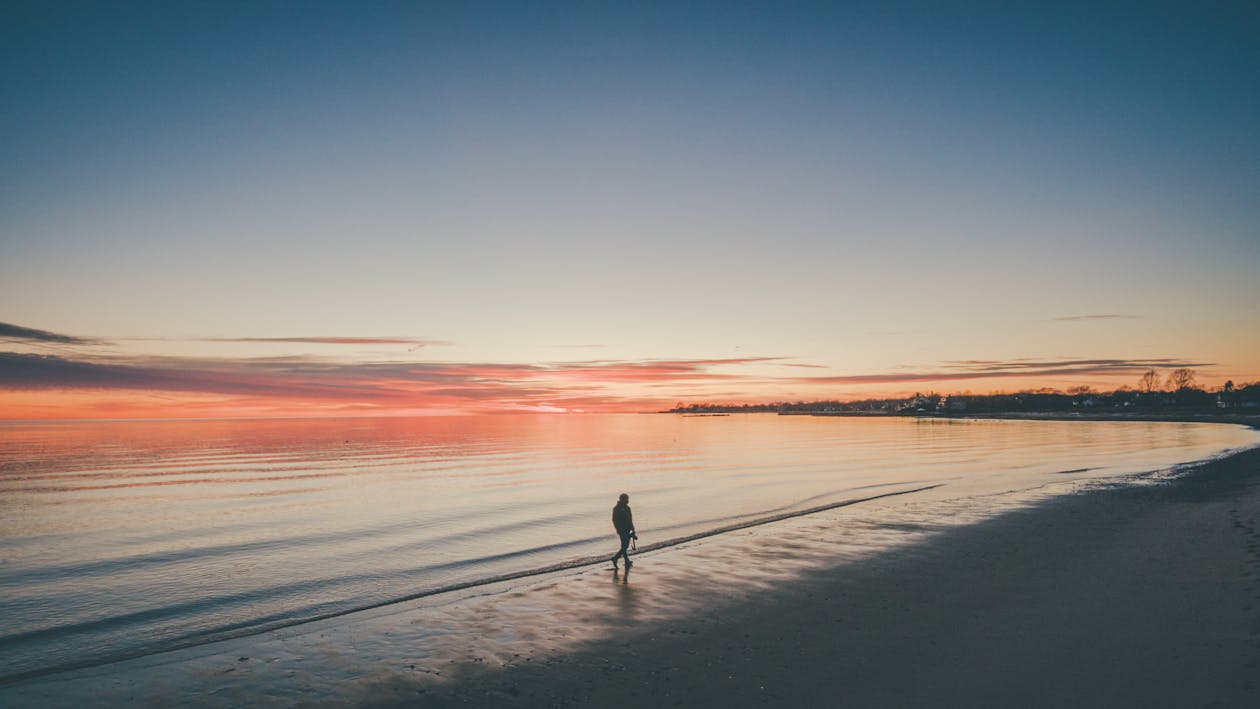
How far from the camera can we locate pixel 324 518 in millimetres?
33562

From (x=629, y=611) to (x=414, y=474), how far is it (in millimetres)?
43313

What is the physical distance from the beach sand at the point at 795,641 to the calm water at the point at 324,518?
130 inches

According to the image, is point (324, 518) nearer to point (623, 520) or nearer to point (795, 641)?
point (623, 520)

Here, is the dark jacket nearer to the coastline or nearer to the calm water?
the calm water

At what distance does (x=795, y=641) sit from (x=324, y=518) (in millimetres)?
27821

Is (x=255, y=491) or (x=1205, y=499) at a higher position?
(x=1205, y=499)

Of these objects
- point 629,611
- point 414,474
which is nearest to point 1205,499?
point 629,611

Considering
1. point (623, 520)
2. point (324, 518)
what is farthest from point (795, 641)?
point (324, 518)

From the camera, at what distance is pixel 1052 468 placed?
53781 mm

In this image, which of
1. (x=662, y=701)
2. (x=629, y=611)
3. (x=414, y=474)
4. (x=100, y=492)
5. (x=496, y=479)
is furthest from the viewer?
(x=414, y=474)

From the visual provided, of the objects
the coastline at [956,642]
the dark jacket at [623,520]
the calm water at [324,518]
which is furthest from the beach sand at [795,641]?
the calm water at [324,518]

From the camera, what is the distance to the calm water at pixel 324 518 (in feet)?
59.5

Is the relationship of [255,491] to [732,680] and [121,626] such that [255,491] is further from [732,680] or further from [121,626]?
[732,680]

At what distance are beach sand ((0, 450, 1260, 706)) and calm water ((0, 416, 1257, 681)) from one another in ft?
10.8
